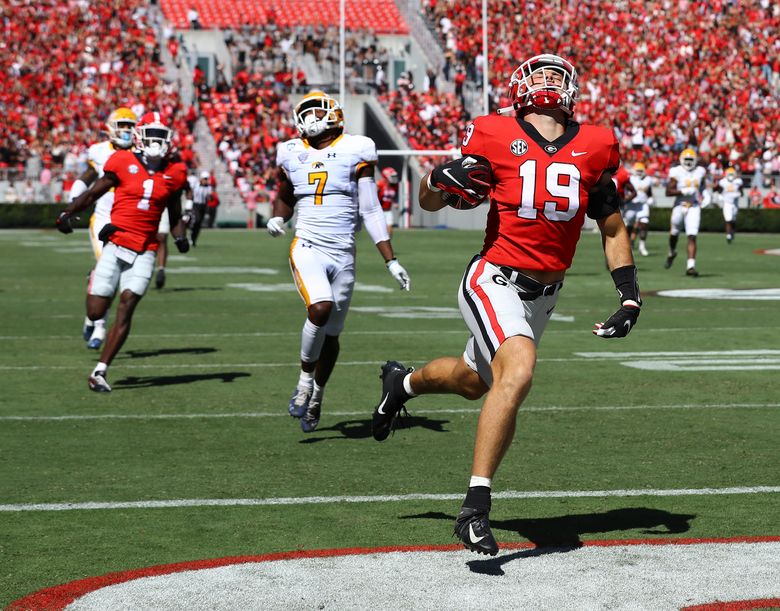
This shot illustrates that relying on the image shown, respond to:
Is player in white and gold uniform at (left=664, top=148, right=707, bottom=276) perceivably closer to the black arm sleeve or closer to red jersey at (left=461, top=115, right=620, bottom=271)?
the black arm sleeve

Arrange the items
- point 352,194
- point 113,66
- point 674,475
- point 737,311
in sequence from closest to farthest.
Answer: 1. point 674,475
2. point 352,194
3. point 737,311
4. point 113,66

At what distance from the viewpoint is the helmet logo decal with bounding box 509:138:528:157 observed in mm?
5461

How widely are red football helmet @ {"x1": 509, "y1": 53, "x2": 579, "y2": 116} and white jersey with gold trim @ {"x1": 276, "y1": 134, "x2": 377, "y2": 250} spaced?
2.98m

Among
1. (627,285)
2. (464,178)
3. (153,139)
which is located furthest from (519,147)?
(153,139)

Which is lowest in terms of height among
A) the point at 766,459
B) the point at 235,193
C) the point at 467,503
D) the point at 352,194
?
the point at 235,193

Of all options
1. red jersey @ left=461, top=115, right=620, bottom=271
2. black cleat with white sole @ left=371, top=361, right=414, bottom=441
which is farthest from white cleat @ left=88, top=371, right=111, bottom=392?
red jersey @ left=461, top=115, right=620, bottom=271

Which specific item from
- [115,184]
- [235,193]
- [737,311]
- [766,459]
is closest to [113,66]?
[235,193]

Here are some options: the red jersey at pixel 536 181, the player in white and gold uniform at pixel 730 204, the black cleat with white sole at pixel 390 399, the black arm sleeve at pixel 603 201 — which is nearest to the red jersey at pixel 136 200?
the black cleat with white sole at pixel 390 399

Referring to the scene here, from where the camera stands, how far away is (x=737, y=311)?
15477 millimetres

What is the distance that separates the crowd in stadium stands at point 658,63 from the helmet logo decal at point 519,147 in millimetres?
37240

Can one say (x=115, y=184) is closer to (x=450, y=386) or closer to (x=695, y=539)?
(x=450, y=386)

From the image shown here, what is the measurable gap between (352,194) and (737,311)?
795cm

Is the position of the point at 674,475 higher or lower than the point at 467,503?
lower

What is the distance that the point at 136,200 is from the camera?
10.4 metres
